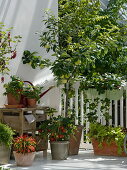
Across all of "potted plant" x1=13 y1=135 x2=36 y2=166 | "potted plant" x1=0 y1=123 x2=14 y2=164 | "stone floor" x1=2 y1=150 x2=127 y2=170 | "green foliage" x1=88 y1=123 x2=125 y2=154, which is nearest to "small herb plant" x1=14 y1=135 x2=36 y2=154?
"potted plant" x1=13 y1=135 x2=36 y2=166

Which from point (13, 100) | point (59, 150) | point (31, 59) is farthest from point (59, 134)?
point (31, 59)

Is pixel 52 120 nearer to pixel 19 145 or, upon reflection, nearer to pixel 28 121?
pixel 28 121

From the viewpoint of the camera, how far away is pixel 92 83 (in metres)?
5.95

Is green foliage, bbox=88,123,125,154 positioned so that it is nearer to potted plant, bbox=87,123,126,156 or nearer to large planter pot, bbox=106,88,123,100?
potted plant, bbox=87,123,126,156

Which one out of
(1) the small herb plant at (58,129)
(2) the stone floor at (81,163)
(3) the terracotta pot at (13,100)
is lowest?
(2) the stone floor at (81,163)

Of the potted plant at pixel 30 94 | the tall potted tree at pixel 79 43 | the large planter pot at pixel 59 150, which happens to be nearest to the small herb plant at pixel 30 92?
the potted plant at pixel 30 94

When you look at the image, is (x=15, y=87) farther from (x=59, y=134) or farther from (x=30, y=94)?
(x=59, y=134)

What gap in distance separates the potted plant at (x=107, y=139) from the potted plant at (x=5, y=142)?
137 centimetres

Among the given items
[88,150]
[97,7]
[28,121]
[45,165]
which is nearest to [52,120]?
[28,121]

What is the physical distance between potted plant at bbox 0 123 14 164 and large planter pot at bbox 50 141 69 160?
0.67m

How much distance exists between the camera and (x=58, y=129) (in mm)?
5355

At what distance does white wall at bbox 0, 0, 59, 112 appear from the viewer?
229 inches

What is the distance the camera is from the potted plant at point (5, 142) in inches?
191

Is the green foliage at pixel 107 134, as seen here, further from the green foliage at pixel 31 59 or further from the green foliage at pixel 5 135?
the green foliage at pixel 5 135
